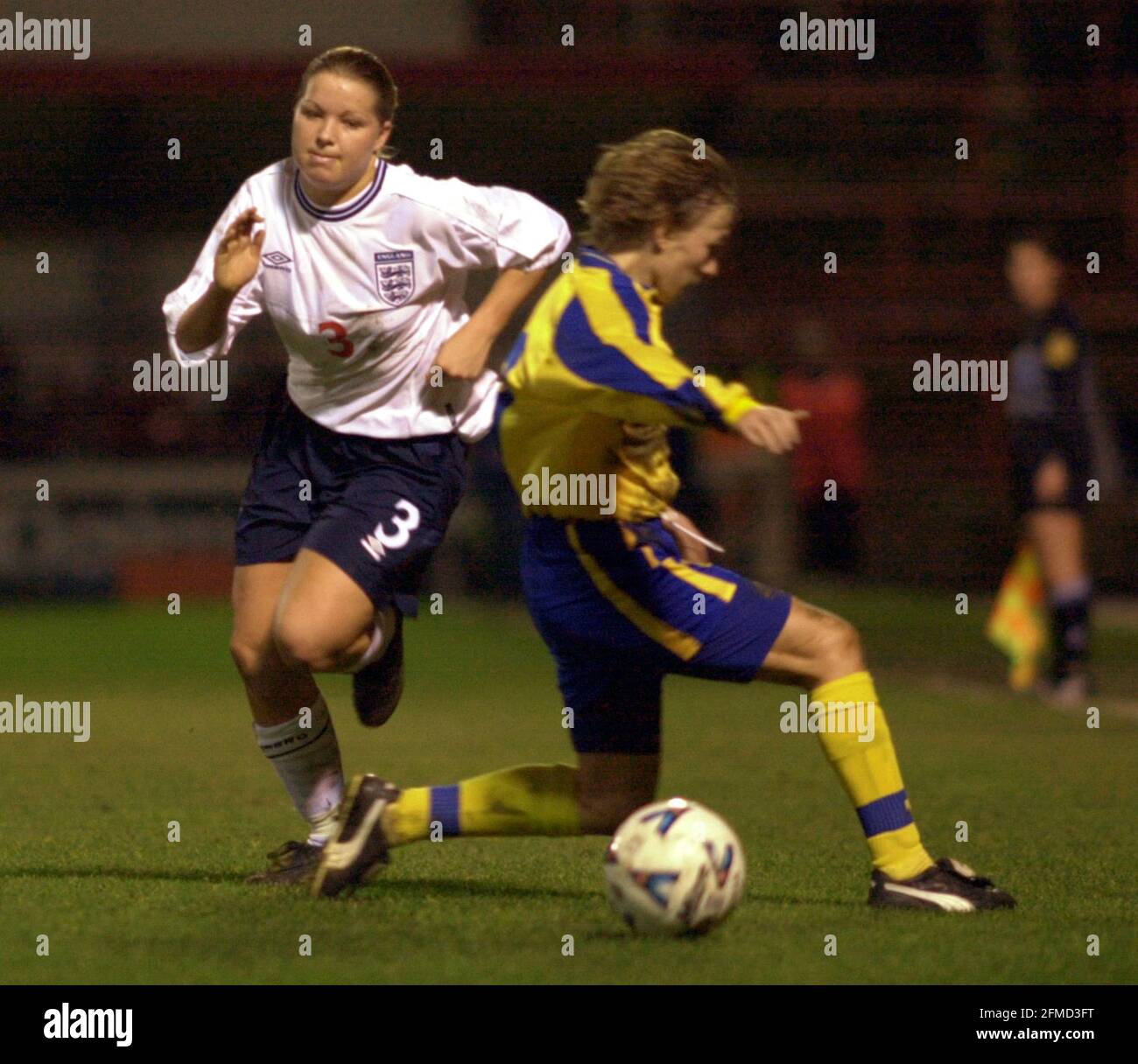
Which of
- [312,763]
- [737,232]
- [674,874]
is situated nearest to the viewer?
[674,874]

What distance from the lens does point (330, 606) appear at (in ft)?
17.5

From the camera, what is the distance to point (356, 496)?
5.55 m

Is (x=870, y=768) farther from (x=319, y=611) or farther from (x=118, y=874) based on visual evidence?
(x=118, y=874)

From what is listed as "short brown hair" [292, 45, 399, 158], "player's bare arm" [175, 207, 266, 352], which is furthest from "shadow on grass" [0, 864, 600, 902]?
"short brown hair" [292, 45, 399, 158]

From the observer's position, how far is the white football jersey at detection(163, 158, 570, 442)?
5590mm

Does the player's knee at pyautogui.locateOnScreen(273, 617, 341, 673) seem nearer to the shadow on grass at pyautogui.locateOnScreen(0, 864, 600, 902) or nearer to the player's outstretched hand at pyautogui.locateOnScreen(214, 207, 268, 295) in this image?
the shadow on grass at pyautogui.locateOnScreen(0, 864, 600, 902)

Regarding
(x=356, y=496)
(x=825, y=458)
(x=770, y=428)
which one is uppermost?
(x=825, y=458)

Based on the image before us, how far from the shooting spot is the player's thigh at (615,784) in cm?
538

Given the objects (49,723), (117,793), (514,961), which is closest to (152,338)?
(49,723)

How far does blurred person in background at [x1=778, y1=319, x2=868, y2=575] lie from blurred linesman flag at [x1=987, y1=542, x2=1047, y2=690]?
5554 mm

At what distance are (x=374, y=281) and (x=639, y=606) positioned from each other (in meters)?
1.19

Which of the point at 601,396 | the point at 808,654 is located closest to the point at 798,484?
the point at 808,654

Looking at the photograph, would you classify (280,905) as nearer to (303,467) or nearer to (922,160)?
(303,467)

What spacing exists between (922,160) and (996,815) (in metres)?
16.2
